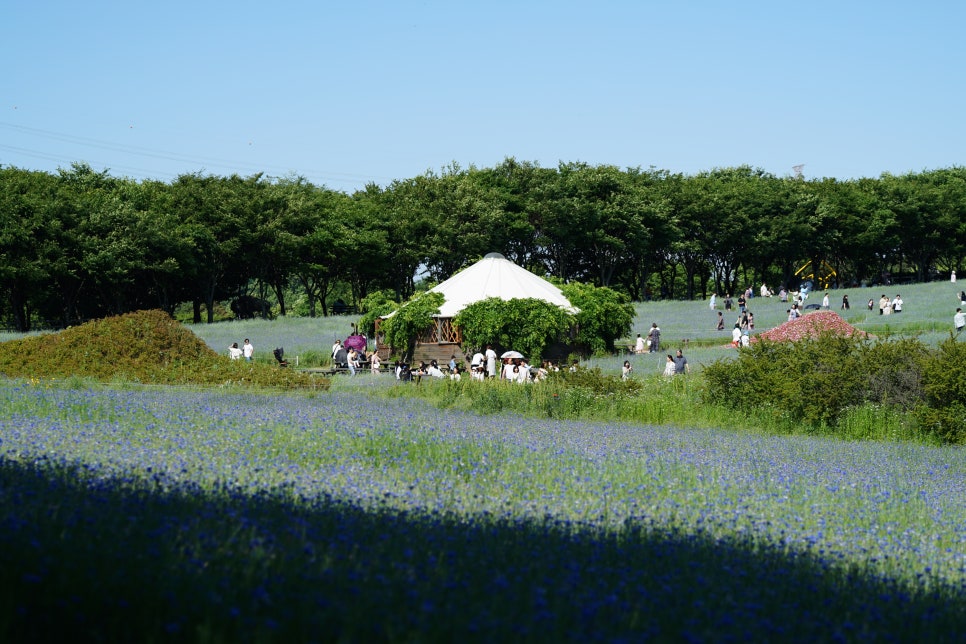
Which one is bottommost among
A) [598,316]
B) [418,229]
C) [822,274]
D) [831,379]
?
[831,379]

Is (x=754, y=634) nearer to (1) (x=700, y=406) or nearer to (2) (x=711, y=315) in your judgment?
(1) (x=700, y=406)

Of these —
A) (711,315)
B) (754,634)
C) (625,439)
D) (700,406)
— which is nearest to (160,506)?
(754,634)

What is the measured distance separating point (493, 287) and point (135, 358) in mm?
15785

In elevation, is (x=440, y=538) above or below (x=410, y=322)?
below

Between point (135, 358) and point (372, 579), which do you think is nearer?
point (372, 579)

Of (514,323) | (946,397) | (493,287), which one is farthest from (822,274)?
(946,397)

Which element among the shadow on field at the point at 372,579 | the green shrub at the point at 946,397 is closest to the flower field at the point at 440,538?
the shadow on field at the point at 372,579

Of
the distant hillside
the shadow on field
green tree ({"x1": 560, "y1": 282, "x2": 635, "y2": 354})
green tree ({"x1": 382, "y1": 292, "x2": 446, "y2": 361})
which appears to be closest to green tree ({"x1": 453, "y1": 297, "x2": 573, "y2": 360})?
green tree ({"x1": 382, "y1": 292, "x2": 446, "y2": 361})

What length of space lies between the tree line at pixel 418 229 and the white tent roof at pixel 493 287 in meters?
19.7

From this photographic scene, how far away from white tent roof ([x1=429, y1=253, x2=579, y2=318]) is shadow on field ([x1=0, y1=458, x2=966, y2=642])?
26.8 m

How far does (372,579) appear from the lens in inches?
173

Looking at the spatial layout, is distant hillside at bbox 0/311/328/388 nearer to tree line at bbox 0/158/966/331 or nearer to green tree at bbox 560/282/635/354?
green tree at bbox 560/282/635/354

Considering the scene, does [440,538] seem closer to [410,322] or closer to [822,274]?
[410,322]

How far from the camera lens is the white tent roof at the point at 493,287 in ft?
110
